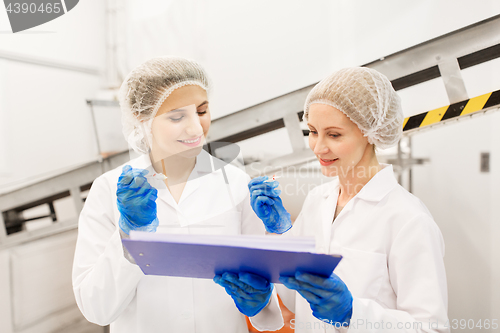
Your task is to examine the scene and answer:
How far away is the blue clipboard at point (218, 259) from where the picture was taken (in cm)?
71

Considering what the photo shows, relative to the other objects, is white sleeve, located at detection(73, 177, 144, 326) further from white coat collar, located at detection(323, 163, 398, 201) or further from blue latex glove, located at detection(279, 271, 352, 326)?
white coat collar, located at detection(323, 163, 398, 201)

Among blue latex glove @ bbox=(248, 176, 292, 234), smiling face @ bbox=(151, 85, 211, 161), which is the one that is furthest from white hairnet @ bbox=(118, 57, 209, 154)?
blue latex glove @ bbox=(248, 176, 292, 234)

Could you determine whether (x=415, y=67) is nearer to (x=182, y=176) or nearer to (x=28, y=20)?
(x=182, y=176)

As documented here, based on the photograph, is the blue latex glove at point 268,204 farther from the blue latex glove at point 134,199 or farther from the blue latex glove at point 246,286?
the blue latex glove at point 134,199

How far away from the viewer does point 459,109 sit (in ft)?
4.13

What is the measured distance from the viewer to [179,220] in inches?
41.9

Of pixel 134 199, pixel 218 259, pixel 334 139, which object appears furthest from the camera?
pixel 334 139

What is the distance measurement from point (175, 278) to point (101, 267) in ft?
0.78

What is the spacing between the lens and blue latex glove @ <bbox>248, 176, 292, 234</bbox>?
0.98 metres

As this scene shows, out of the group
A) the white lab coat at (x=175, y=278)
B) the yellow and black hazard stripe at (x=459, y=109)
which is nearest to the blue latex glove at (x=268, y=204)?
the white lab coat at (x=175, y=278)

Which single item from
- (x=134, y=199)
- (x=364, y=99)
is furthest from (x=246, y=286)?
(x=364, y=99)

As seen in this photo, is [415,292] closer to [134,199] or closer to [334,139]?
[334,139]

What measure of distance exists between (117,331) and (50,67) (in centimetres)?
132

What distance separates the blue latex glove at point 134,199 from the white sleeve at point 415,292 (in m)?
0.66
